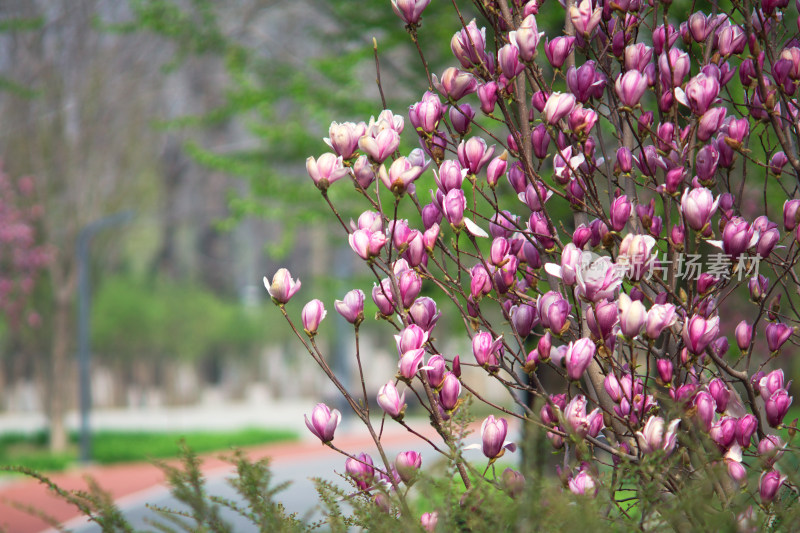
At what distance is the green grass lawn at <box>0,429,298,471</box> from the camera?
16.6 metres

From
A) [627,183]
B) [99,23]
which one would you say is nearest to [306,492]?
[99,23]

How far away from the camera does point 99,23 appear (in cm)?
1555

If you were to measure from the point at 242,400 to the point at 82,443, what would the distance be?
1744 centimetres

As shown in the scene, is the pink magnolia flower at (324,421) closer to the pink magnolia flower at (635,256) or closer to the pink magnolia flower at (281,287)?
the pink magnolia flower at (281,287)

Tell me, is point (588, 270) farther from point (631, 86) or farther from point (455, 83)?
point (455, 83)

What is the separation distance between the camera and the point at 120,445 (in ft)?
60.8

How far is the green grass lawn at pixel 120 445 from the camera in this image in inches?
654

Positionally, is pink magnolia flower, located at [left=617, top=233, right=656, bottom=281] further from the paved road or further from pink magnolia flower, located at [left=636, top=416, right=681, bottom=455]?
the paved road

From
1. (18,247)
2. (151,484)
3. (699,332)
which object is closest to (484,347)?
(699,332)

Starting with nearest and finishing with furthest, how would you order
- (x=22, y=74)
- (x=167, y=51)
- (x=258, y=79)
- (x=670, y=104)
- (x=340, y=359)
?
(x=670, y=104) < (x=258, y=79) < (x=22, y=74) < (x=167, y=51) < (x=340, y=359)

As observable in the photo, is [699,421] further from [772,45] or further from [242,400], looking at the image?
[242,400]

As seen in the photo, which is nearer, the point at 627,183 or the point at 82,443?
the point at 627,183

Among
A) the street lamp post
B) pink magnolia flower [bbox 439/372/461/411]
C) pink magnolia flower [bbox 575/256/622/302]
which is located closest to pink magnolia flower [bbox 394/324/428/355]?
pink magnolia flower [bbox 439/372/461/411]

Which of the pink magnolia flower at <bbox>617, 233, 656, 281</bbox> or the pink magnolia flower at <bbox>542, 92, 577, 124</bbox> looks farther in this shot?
the pink magnolia flower at <bbox>542, 92, 577, 124</bbox>
